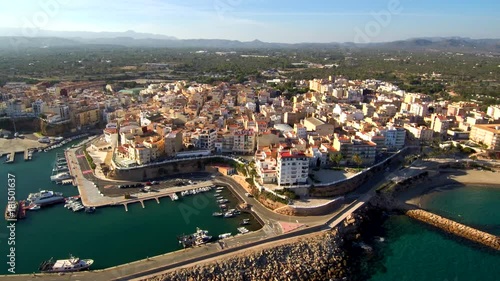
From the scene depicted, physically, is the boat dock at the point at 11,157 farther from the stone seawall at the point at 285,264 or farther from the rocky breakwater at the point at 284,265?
the rocky breakwater at the point at 284,265

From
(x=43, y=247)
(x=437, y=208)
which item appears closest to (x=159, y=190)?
(x=43, y=247)

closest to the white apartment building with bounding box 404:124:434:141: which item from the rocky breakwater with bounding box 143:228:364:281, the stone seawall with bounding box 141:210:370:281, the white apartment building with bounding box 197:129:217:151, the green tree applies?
the green tree

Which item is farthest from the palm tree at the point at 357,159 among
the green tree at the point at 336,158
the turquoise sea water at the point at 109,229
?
the turquoise sea water at the point at 109,229

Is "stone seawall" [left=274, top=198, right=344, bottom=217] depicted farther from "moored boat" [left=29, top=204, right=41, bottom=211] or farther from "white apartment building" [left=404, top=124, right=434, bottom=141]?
"white apartment building" [left=404, top=124, right=434, bottom=141]

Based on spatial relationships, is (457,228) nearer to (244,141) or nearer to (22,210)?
(244,141)

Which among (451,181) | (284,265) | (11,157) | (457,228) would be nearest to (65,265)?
(284,265)

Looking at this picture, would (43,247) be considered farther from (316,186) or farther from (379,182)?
→ (379,182)
